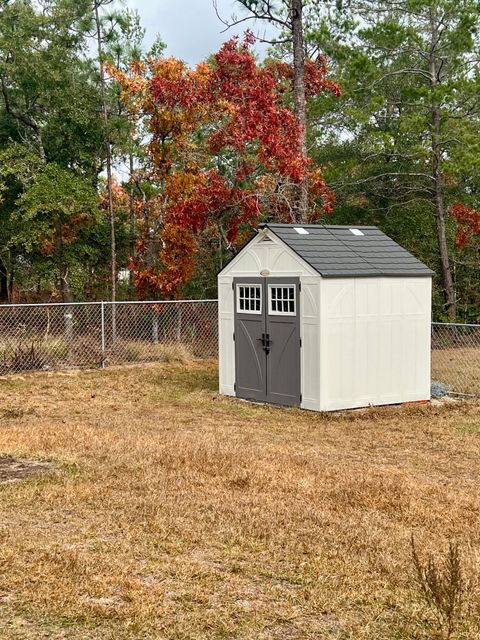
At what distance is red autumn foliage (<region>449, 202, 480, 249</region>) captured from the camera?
24578mm

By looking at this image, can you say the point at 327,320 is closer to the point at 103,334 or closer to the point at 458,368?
the point at 458,368

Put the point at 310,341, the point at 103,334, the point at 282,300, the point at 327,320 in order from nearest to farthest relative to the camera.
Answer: the point at 327,320, the point at 310,341, the point at 282,300, the point at 103,334

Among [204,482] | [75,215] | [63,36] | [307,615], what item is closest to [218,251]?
[75,215]

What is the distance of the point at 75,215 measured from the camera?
20.2 m

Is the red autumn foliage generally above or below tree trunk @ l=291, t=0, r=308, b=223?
below

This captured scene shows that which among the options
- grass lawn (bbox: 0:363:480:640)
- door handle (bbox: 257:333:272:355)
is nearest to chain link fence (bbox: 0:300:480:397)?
door handle (bbox: 257:333:272:355)

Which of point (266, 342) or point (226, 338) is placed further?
point (226, 338)

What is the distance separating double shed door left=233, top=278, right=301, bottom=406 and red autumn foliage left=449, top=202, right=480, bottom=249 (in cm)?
1358

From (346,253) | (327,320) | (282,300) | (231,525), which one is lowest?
(231,525)

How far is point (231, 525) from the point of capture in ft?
19.0

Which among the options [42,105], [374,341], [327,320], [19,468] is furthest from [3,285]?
[19,468]

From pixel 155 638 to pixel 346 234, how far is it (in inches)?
407

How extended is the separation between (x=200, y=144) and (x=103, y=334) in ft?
32.0

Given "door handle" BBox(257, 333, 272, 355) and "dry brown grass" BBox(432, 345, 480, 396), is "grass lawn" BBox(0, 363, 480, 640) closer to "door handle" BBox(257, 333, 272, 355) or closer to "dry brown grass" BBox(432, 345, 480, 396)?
"door handle" BBox(257, 333, 272, 355)
